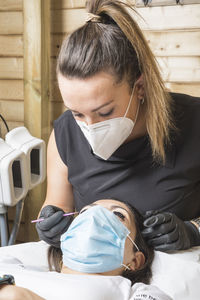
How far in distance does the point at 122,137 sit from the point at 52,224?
0.45 metres

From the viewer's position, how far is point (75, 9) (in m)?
2.31

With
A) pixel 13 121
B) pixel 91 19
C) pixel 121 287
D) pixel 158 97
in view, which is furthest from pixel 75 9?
pixel 121 287

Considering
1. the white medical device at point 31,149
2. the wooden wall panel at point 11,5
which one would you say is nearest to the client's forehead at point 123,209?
the white medical device at point 31,149

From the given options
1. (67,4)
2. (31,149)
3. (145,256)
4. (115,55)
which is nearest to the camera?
(115,55)

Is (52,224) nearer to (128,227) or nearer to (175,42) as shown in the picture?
(128,227)

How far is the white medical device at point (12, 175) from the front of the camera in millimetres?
1762

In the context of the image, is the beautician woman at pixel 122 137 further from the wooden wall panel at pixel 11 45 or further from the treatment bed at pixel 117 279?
the wooden wall panel at pixel 11 45

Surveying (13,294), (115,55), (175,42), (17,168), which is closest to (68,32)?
(175,42)

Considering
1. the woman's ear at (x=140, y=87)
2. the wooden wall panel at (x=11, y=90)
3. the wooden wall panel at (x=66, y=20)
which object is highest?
the wooden wall panel at (x=66, y=20)

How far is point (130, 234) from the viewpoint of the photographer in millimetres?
1396

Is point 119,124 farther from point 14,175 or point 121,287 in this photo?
point 14,175

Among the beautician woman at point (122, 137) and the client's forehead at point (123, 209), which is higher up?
the beautician woman at point (122, 137)

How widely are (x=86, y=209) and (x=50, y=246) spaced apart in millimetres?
338

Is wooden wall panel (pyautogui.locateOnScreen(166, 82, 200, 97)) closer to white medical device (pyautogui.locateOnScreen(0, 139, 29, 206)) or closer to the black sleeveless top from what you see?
the black sleeveless top
